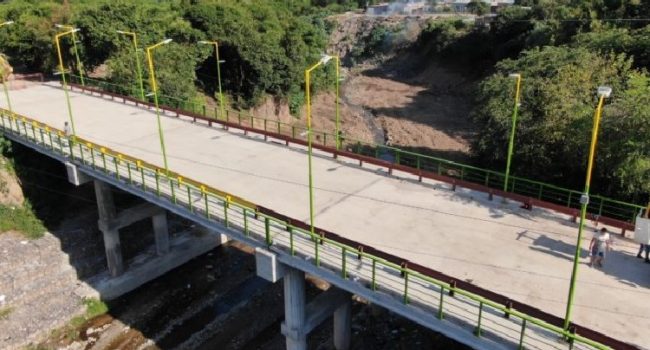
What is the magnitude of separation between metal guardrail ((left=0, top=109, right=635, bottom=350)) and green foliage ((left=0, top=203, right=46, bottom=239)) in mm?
9944

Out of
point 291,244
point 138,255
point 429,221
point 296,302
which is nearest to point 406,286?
point 291,244

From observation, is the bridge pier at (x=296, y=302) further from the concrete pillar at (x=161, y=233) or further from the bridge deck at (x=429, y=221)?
the concrete pillar at (x=161, y=233)

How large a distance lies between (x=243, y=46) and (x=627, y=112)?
4059cm

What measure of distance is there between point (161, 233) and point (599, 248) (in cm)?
2524

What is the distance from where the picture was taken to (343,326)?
2486cm

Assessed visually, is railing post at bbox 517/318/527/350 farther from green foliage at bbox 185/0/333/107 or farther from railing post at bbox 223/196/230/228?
green foliage at bbox 185/0/333/107

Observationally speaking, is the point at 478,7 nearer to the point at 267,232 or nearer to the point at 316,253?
the point at 267,232

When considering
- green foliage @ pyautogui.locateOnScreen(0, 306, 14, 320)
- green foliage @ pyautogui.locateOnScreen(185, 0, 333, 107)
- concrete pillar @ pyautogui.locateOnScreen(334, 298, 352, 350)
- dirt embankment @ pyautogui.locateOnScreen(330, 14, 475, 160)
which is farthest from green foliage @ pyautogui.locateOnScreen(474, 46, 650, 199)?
green foliage @ pyautogui.locateOnScreen(0, 306, 14, 320)

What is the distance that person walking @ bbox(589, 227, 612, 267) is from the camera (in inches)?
674

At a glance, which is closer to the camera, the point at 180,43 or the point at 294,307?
the point at 294,307

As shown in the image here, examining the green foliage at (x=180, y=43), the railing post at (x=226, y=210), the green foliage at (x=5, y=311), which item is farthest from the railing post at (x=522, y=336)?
the green foliage at (x=180, y=43)

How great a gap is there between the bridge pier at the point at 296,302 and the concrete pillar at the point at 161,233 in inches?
581

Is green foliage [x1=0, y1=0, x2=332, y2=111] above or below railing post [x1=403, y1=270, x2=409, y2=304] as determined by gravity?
above

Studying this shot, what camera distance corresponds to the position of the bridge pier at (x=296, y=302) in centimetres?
1955
